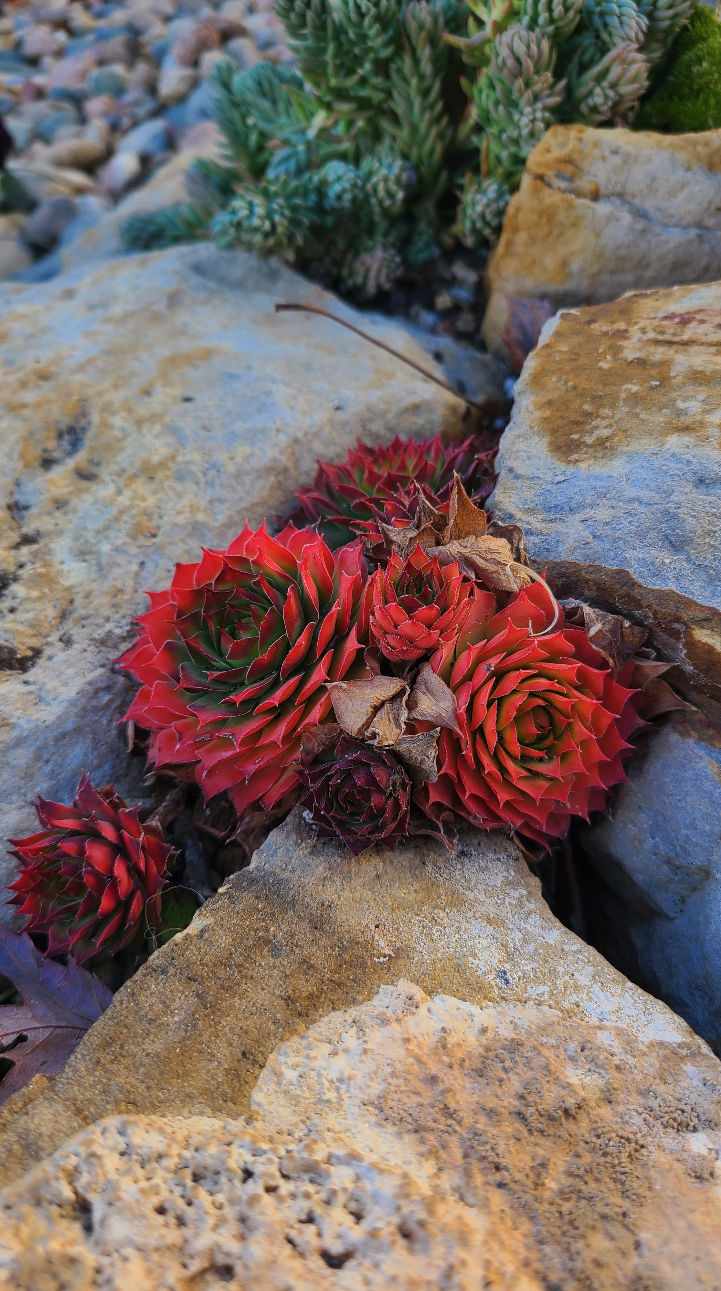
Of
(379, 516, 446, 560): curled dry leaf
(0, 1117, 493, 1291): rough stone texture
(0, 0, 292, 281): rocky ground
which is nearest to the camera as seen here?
(0, 1117, 493, 1291): rough stone texture

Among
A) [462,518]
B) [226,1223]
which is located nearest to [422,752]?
[462,518]

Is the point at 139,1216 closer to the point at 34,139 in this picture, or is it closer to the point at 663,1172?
the point at 663,1172

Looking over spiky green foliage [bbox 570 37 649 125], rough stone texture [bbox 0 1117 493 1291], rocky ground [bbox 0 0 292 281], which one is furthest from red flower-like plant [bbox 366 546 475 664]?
rocky ground [bbox 0 0 292 281]

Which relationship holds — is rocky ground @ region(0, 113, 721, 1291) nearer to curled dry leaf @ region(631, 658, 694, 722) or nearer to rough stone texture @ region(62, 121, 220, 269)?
curled dry leaf @ region(631, 658, 694, 722)

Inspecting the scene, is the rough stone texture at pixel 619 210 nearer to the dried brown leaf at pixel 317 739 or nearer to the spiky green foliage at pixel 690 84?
the spiky green foliage at pixel 690 84

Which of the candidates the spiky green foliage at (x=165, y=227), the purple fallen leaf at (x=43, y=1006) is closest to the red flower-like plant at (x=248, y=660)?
the purple fallen leaf at (x=43, y=1006)

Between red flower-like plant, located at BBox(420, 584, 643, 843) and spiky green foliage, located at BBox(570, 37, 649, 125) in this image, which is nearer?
red flower-like plant, located at BBox(420, 584, 643, 843)

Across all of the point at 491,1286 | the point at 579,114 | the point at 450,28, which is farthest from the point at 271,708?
the point at 450,28
